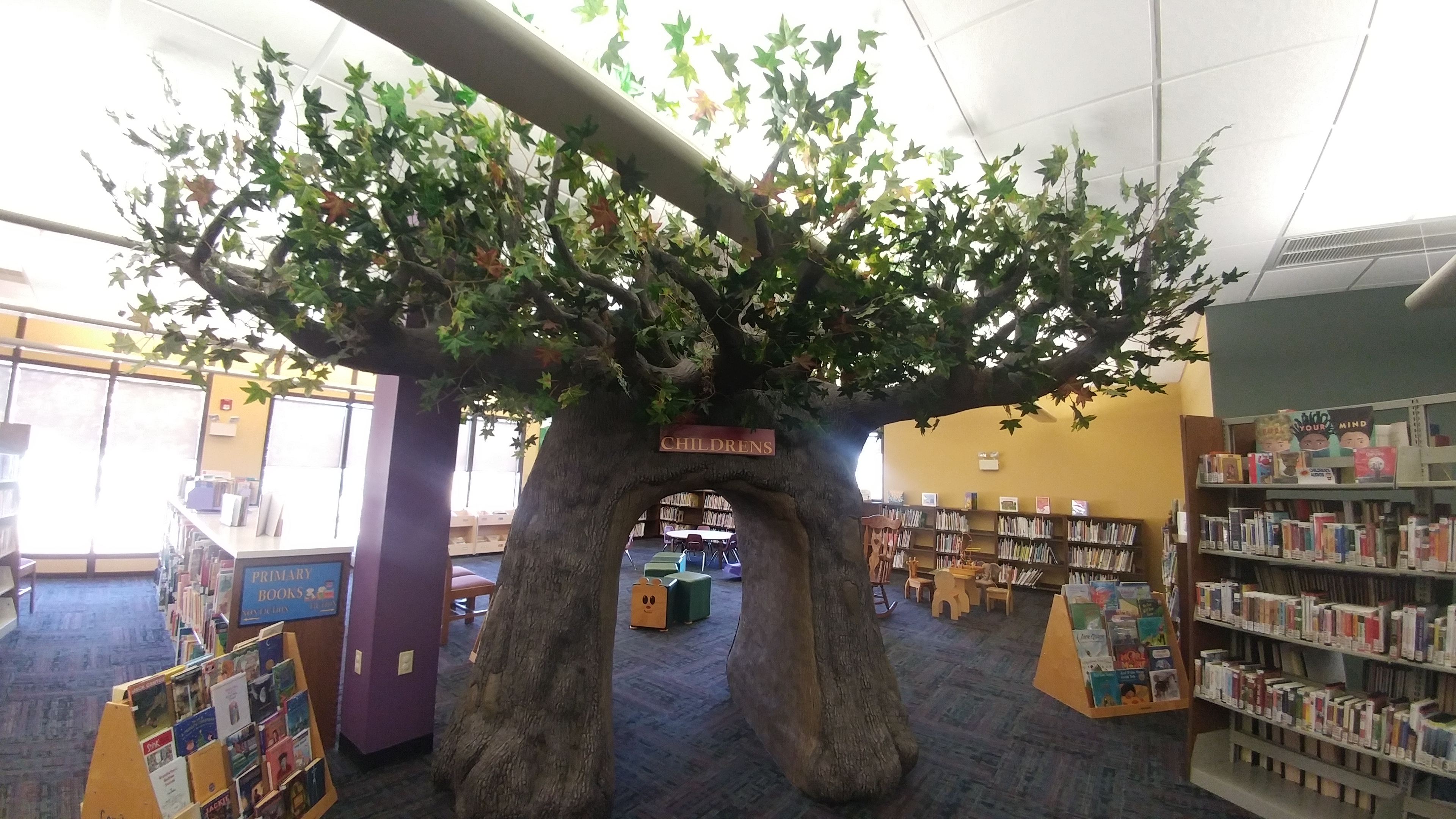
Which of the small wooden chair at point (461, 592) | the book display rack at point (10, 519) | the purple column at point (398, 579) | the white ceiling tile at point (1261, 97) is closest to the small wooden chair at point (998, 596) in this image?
the white ceiling tile at point (1261, 97)

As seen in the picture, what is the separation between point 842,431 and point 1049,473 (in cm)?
656

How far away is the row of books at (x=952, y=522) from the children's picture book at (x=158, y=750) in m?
8.93

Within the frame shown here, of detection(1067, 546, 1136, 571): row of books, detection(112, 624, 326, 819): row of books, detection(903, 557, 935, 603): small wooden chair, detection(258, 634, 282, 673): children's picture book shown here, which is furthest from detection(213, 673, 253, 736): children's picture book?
detection(1067, 546, 1136, 571): row of books

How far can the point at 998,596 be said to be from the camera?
7426 mm

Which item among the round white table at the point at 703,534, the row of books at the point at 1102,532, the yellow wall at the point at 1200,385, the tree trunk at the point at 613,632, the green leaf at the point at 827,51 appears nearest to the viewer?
the green leaf at the point at 827,51

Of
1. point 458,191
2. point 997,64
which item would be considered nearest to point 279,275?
point 458,191

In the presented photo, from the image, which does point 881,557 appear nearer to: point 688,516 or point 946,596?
point 946,596

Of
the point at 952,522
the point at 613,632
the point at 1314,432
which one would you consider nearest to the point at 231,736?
the point at 613,632

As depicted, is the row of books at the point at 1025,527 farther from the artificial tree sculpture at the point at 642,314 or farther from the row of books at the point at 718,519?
the artificial tree sculpture at the point at 642,314

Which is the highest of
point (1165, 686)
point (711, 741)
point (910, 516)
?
point (910, 516)

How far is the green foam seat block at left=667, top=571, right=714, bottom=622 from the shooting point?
6.26 meters

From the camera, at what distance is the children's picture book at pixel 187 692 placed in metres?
2.21

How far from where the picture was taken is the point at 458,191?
69.8 inches

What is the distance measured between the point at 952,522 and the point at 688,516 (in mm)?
5192
